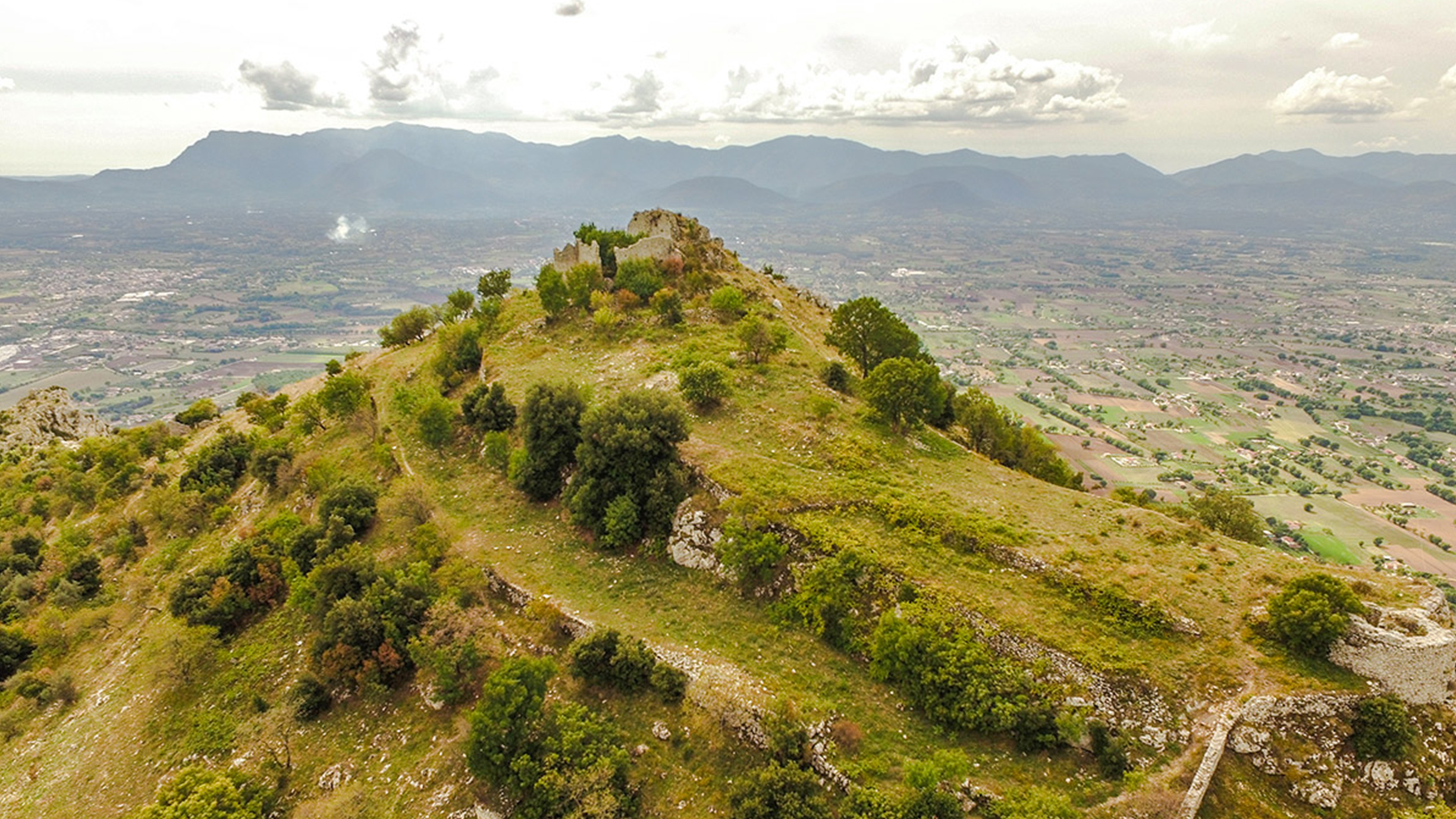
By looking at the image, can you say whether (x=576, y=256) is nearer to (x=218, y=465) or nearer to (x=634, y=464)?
(x=218, y=465)

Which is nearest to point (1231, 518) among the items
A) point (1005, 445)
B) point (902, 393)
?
point (1005, 445)

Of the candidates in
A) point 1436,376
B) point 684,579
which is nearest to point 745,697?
point 684,579

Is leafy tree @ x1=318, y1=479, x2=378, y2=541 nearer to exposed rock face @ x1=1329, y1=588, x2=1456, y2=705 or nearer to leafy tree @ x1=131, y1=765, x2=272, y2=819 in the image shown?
leafy tree @ x1=131, y1=765, x2=272, y2=819

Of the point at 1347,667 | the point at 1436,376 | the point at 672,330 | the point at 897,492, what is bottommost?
the point at 1436,376

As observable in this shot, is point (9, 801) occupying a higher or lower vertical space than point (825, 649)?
lower

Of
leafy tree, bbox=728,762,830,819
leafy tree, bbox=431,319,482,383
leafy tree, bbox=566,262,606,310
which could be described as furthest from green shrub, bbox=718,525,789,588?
leafy tree, bbox=566,262,606,310

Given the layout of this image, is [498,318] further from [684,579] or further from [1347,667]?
[1347,667]

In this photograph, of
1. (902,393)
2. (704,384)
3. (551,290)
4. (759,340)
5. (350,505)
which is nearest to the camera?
(350,505)
